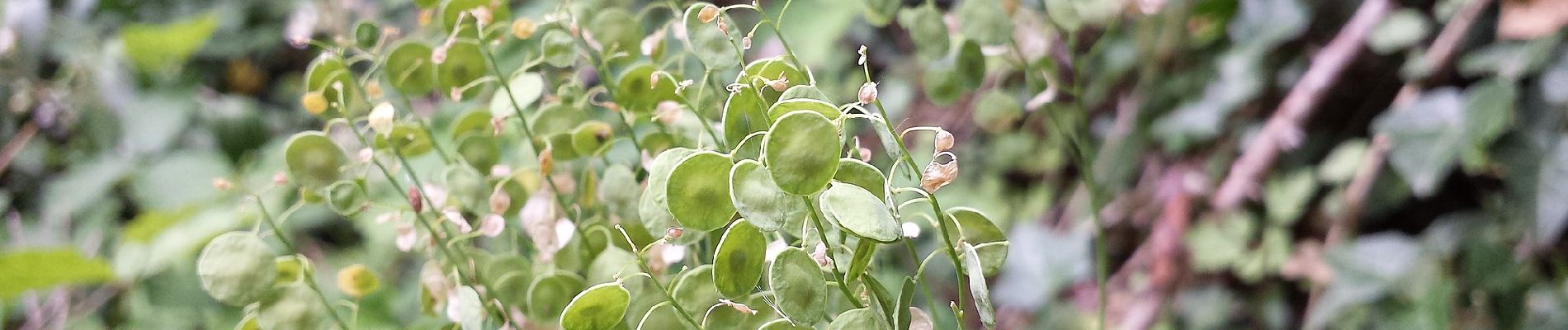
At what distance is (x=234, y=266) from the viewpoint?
0.97 feet

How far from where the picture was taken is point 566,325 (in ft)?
0.78

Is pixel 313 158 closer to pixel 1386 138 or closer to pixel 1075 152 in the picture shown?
pixel 1075 152

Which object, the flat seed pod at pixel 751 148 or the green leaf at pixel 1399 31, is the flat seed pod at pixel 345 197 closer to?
the flat seed pod at pixel 751 148

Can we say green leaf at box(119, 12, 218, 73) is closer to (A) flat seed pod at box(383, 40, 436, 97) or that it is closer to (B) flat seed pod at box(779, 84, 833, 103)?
(A) flat seed pod at box(383, 40, 436, 97)

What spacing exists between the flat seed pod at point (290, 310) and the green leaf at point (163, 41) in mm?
849

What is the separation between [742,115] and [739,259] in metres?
0.05

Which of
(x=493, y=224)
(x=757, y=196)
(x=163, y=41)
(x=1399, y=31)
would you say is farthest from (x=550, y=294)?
(x=163, y=41)

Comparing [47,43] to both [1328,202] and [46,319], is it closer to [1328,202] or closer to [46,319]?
[46,319]

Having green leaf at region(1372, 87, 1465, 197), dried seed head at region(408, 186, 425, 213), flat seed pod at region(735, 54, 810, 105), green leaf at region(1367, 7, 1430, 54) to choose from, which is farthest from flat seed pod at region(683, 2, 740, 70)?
green leaf at region(1367, 7, 1430, 54)

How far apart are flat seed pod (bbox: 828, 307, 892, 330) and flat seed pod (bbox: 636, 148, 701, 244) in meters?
0.05

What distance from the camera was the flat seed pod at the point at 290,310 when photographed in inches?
12.3

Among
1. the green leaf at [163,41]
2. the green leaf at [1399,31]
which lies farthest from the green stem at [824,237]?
the green leaf at [163,41]

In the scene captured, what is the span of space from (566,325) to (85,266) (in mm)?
689

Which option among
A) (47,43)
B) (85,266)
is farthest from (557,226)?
(47,43)
